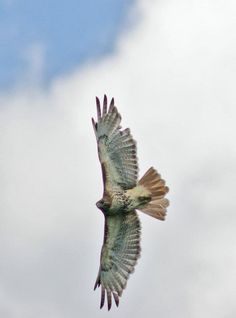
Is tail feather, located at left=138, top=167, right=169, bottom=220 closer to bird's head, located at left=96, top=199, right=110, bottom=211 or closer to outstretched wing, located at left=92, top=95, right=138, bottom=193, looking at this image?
outstretched wing, located at left=92, top=95, right=138, bottom=193

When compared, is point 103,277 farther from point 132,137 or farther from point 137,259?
point 132,137

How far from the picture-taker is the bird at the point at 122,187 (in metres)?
28.5

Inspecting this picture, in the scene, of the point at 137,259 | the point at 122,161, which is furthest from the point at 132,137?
the point at 137,259

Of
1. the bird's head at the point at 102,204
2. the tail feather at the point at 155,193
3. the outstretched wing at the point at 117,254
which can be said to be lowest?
the outstretched wing at the point at 117,254

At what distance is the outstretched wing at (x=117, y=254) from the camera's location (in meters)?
28.9

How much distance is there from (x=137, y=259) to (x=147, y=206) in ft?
4.31

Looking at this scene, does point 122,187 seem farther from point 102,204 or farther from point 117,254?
point 117,254

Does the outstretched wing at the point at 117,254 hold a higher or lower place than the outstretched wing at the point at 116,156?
lower

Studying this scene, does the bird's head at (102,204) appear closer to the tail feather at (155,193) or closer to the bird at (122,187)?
the bird at (122,187)

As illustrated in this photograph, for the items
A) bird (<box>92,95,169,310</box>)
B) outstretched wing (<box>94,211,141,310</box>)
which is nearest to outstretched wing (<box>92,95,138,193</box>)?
bird (<box>92,95,169,310</box>)

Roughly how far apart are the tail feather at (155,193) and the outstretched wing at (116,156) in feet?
0.97

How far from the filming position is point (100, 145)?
2858cm

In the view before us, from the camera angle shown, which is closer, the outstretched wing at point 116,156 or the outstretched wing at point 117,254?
the outstretched wing at point 116,156

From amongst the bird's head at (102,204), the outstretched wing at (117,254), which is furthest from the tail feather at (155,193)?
the bird's head at (102,204)
